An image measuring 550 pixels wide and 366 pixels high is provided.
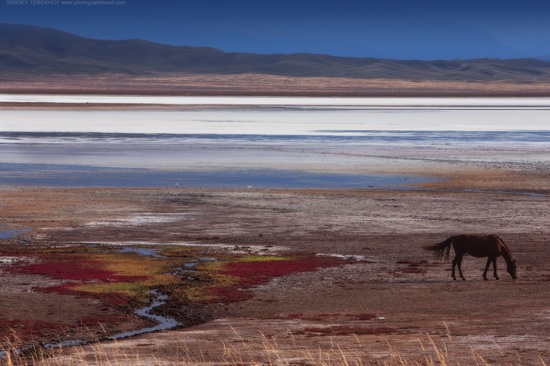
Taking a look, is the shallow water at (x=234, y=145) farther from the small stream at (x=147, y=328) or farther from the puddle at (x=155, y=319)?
the small stream at (x=147, y=328)

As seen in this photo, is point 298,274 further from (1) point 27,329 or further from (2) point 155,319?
(1) point 27,329

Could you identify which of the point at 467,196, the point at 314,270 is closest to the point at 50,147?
the point at 467,196

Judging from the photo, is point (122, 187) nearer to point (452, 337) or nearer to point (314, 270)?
point (314, 270)

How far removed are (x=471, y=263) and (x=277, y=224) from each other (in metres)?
7.13

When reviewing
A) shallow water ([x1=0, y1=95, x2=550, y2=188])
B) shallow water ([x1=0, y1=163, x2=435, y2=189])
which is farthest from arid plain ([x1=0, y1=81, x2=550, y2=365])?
shallow water ([x1=0, y1=95, x2=550, y2=188])

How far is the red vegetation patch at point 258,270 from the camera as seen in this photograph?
18984 mm

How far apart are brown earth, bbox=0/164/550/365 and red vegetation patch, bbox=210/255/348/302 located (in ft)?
1.17

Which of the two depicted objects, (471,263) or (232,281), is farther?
(471,263)

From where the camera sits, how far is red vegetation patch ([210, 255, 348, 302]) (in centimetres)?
1898

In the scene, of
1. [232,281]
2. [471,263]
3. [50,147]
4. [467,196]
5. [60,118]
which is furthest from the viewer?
[60,118]

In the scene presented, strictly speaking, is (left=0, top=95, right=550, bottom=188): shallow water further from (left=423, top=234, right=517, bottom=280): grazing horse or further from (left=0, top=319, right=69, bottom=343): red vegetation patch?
(left=0, top=319, right=69, bottom=343): red vegetation patch

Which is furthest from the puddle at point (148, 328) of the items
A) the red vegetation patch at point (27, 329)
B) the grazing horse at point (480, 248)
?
Result: the grazing horse at point (480, 248)

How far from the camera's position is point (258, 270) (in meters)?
21.3

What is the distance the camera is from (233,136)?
5988 cm
